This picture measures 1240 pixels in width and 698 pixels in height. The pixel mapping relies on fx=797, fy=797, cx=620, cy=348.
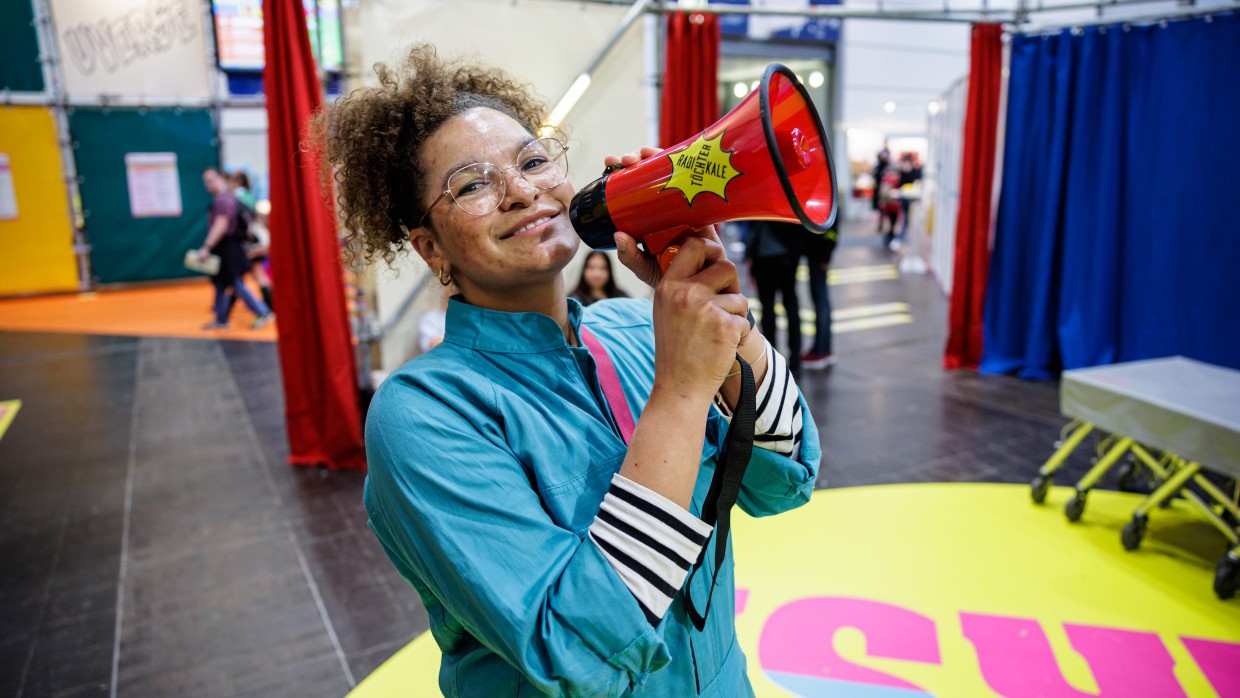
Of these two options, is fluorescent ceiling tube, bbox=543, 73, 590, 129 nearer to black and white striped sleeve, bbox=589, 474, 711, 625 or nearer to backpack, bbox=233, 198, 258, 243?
black and white striped sleeve, bbox=589, 474, 711, 625

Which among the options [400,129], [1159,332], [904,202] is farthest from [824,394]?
[904,202]

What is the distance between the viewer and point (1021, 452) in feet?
14.3

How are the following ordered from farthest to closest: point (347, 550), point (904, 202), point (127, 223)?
point (904, 202) → point (127, 223) → point (347, 550)

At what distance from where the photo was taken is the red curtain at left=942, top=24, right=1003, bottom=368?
5754mm

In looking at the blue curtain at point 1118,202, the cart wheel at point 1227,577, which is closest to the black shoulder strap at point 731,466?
the cart wheel at point 1227,577

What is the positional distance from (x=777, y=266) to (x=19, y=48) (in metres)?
10.6

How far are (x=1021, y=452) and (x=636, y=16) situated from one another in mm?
3364

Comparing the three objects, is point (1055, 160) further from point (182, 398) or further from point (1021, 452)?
point (182, 398)

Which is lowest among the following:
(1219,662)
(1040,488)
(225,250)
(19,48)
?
(1219,662)

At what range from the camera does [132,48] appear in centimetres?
1107

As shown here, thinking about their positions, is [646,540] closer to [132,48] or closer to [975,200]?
→ [975,200]

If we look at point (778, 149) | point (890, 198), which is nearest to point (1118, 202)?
point (778, 149)

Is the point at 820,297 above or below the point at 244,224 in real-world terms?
below

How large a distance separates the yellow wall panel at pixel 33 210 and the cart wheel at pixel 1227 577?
1302cm
